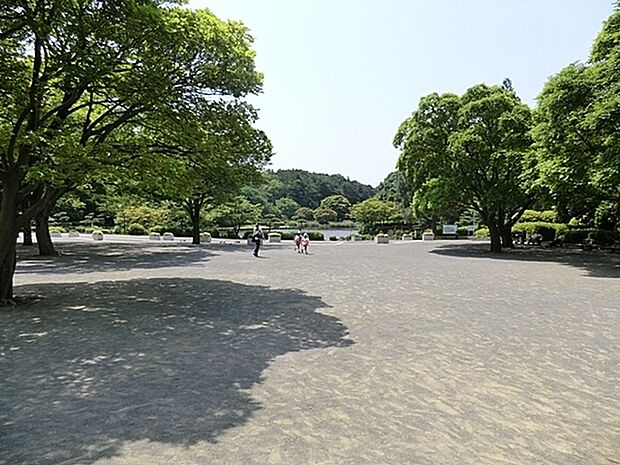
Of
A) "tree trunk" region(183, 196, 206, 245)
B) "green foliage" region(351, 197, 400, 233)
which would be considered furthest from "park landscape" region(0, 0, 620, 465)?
"green foliage" region(351, 197, 400, 233)

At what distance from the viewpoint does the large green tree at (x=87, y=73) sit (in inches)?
308

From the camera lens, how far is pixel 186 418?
3.93 m

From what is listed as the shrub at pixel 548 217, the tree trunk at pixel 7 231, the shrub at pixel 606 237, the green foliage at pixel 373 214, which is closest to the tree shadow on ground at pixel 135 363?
the tree trunk at pixel 7 231

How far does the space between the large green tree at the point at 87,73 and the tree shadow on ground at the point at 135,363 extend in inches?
96.0

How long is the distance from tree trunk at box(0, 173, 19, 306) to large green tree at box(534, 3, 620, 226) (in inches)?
596

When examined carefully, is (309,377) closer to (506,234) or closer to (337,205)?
(506,234)

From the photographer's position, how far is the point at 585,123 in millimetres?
14227

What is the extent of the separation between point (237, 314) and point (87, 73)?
4.75 meters

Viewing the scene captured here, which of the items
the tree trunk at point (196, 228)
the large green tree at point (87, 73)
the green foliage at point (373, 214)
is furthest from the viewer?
the green foliage at point (373, 214)

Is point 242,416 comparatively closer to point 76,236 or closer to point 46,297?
point 46,297

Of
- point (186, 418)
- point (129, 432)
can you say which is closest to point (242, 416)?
point (186, 418)

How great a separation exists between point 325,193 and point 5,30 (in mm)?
74695

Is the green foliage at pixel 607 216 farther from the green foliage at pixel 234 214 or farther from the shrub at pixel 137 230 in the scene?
the shrub at pixel 137 230

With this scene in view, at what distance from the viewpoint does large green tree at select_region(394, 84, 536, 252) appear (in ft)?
71.8
